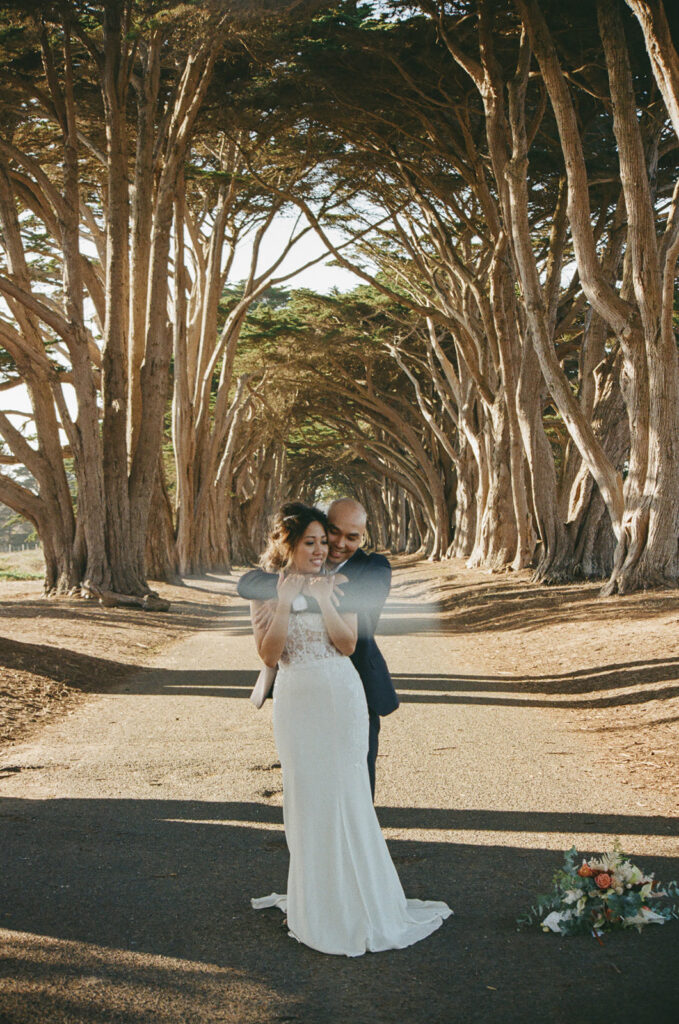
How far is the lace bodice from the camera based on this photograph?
386 centimetres

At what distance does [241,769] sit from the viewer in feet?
20.5

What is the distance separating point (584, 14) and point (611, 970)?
42.5ft

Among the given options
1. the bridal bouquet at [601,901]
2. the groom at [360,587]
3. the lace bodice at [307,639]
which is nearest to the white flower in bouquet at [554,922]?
the bridal bouquet at [601,901]

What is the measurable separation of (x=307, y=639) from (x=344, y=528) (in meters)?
0.55

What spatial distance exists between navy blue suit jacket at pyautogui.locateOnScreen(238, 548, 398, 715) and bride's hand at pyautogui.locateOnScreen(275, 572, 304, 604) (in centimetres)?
5

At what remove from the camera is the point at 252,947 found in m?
3.71

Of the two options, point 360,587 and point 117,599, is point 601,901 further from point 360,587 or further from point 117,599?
point 117,599

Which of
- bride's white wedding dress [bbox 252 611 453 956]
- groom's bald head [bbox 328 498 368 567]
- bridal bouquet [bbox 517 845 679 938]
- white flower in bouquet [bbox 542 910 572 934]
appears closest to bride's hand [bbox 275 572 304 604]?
bride's white wedding dress [bbox 252 611 453 956]

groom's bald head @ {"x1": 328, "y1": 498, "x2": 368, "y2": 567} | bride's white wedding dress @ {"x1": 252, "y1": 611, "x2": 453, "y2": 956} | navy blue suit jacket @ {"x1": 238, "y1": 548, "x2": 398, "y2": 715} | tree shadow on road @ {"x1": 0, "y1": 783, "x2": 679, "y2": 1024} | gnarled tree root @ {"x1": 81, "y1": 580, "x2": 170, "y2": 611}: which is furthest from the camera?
gnarled tree root @ {"x1": 81, "y1": 580, "x2": 170, "y2": 611}

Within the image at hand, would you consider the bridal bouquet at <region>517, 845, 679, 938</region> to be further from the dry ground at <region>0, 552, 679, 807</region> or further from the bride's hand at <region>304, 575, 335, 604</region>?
the dry ground at <region>0, 552, 679, 807</region>

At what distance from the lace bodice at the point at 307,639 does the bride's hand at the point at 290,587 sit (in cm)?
10

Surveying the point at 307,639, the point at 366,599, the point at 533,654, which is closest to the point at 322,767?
the point at 307,639

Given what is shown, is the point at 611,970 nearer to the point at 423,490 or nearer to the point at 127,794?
the point at 127,794

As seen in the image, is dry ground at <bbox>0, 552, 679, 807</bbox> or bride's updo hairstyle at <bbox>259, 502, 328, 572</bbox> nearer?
bride's updo hairstyle at <bbox>259, 502, 328, 572</bbox>
